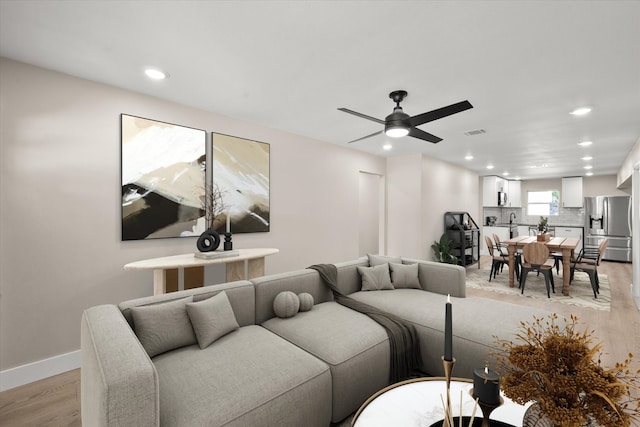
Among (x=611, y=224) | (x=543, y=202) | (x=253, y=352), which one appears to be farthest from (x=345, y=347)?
(x=543, y=202)

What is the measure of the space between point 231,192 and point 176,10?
2126 millimetres

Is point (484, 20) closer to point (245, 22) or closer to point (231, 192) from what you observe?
point (245, 22)

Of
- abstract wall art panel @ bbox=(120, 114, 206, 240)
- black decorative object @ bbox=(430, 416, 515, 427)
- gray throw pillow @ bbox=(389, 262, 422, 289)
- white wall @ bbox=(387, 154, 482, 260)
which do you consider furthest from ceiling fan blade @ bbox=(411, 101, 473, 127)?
white wall @ bbox=(387, 154, 482, 260)

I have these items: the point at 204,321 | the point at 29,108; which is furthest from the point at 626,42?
the point at 29,108

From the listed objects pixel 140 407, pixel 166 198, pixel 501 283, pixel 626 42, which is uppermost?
pixel 626 42

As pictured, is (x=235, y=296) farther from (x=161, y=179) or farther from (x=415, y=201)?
(x=415, y=201)

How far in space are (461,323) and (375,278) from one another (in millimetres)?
1054

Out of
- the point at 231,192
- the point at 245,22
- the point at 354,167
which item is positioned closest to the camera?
the point at 245,22

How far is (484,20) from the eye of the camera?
179cm

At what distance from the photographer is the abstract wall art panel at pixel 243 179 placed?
3.52 m

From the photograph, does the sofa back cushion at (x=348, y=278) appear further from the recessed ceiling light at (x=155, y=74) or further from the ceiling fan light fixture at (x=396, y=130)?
the recessed ceiling light at (x=155, y=74)

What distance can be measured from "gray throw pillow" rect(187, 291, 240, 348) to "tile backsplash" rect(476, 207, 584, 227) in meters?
9.82

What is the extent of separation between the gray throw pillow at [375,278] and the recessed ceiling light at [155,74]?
2.71 m

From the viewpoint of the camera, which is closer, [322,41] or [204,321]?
[204,321]
